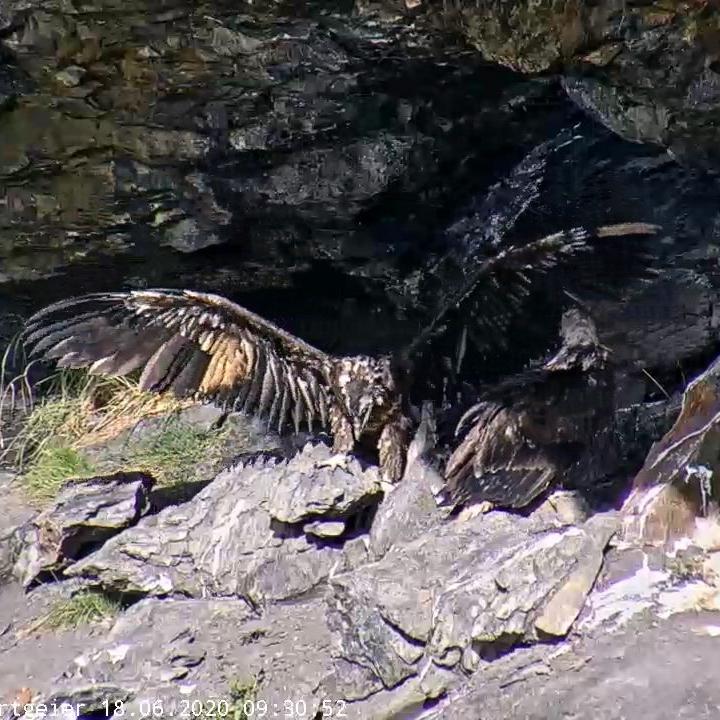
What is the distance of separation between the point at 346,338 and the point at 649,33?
1850mm

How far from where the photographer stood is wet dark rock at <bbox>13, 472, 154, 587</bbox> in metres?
3.23

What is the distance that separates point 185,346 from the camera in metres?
2.77

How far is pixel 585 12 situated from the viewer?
2117 mm

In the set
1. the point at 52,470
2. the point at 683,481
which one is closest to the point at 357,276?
the point at 52,470

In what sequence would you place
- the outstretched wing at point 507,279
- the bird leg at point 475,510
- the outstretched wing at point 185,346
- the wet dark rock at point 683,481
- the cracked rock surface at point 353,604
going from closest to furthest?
the cracked rock surface at point 353,604 → the wet dark rock at point 683,481 → the outstretched wing at point 507,279 → the bird leg at point 475,510 → the outstretched wing at point 185,346

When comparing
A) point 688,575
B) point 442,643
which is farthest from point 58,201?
point 688,575

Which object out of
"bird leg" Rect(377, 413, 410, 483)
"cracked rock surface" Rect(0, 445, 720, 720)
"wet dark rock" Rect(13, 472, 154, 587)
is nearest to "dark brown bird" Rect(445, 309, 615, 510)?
"cracked rock surface" Rect(0, 445, 720, 720)

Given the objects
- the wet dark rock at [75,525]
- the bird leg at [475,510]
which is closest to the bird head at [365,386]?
the bird leg at [475,510]

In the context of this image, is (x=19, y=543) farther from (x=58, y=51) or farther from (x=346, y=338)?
(x=58, y=51)

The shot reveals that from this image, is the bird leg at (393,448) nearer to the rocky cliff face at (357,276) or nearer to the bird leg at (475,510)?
the rocky cliff face at (357,276)

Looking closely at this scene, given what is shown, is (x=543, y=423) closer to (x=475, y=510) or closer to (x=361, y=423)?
(x=475, y=510)

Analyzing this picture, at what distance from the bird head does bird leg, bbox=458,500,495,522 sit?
49 centimetres

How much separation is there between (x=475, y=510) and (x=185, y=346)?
35.1 inches

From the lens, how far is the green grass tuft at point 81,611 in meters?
3.12
